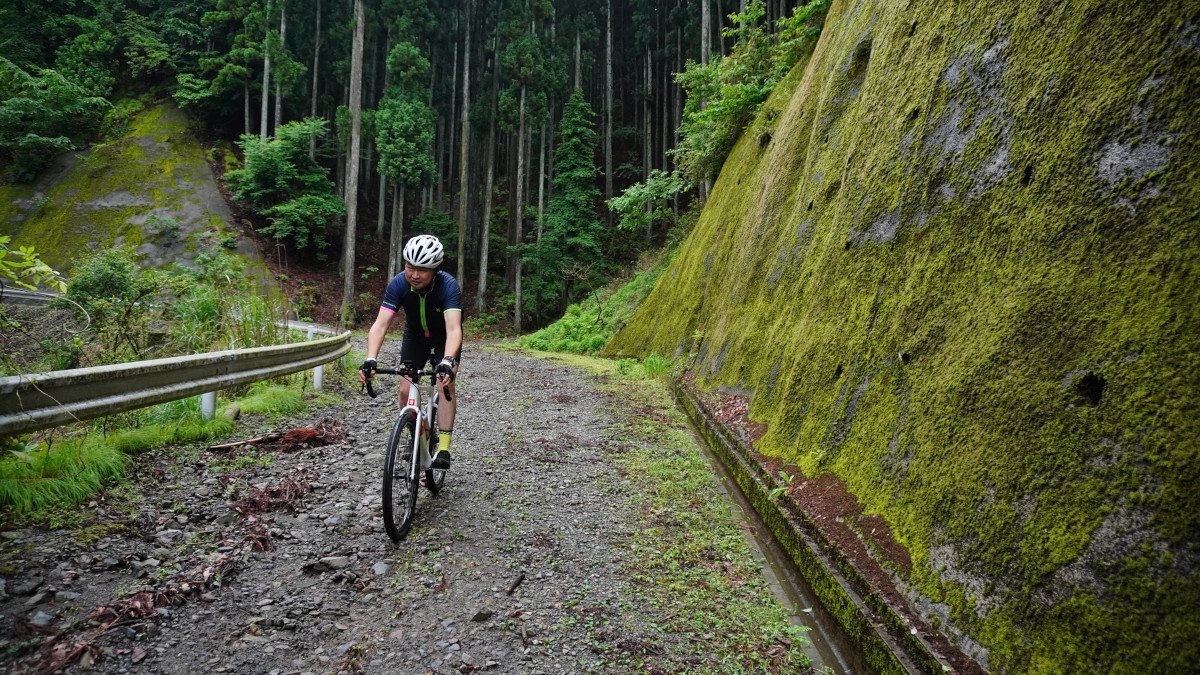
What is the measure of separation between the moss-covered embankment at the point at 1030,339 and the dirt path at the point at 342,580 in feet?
3.77

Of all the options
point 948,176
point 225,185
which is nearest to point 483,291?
point 225,185

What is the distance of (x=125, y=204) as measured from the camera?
2370 cm

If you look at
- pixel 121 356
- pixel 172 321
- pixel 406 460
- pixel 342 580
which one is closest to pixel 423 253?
pixel 406 460

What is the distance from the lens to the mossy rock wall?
2169cm

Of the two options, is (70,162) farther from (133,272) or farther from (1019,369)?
(1019,369)

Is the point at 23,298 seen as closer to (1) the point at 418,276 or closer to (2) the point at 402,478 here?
(1) the point at 418,276

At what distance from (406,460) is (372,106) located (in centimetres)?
4169

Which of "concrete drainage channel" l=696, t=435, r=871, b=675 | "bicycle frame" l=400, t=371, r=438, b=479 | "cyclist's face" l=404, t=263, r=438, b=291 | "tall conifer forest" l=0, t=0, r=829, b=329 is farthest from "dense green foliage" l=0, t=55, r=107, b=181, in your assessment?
"concrete drainage channel" l=696, t=435, r=871, b=675

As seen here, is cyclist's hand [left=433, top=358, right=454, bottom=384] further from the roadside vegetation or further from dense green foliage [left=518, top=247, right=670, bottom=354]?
dense green foliage [left=518, top=247, right=670, bottom=354]

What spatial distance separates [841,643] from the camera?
109 inches

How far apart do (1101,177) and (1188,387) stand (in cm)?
108

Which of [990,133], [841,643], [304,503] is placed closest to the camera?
[841,643]

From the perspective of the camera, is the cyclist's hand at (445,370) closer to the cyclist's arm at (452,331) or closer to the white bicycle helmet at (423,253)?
the cyclist's arm at (452,331)

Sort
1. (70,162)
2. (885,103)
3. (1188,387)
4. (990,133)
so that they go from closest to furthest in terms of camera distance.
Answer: (1188,387) → (990,133) → (885,103) → (70,162)
